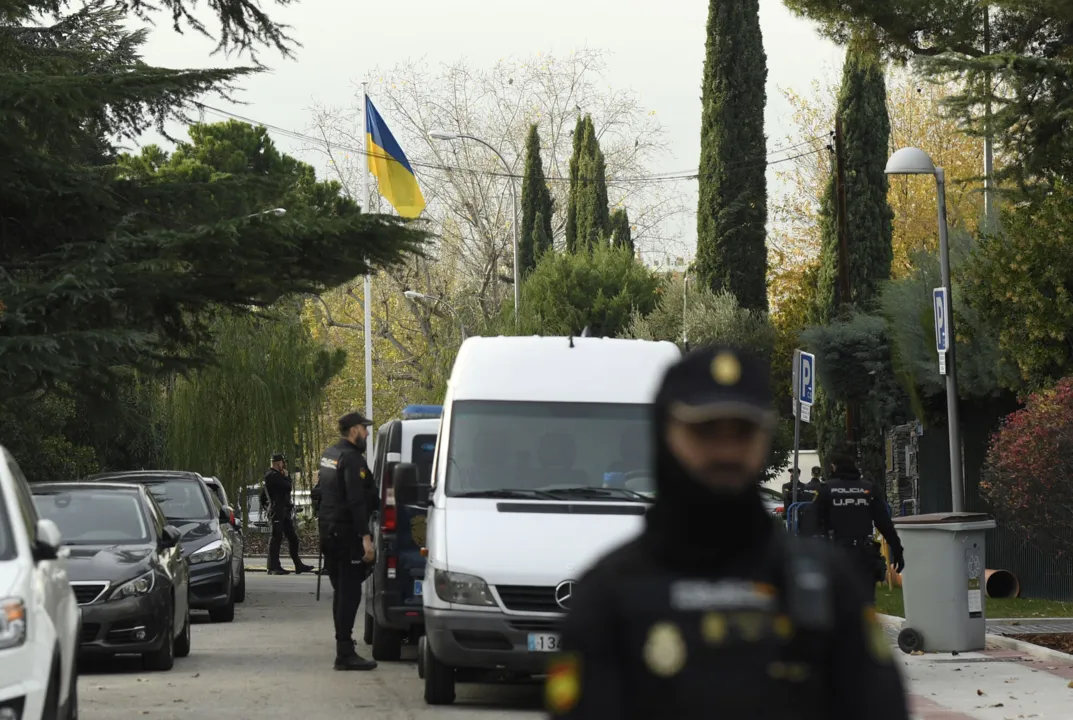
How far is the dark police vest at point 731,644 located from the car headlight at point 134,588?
1148 cm

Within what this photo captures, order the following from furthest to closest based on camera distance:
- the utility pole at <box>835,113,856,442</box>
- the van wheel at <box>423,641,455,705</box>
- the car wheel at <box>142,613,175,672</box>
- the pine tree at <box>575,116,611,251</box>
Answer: the pine tree at <box>575,116,611,251</box> < the utility pole at <box>835,113,856,442</box> < the car wheel at <box>142,613,175,672</box> < the van wheel at <box>423,641,455,705</box>

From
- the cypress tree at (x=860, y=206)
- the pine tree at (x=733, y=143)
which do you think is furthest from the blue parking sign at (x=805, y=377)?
the pine tree at (x=733, y=143)

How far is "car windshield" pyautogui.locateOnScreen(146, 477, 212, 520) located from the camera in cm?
2127

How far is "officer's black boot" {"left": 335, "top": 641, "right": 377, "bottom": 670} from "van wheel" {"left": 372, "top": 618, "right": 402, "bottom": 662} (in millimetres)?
818

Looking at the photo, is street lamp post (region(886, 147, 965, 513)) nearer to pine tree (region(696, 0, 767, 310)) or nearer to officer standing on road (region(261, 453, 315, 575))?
officer standing on road (region(261, 453, 315, 575))

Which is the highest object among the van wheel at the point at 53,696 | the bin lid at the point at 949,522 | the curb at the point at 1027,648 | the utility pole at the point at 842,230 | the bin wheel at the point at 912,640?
the utility pole at the point at 842,230

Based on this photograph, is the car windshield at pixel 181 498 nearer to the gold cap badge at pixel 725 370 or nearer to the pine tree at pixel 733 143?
the gold cap badge at pixel 725 370

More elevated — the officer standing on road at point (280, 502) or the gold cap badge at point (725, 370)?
the gold cap badge at point (725, 370)

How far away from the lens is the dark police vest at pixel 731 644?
2.84m

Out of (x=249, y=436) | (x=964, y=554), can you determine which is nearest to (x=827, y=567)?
(x=964, y=554)

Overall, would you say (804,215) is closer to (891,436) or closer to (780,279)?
(780,279)

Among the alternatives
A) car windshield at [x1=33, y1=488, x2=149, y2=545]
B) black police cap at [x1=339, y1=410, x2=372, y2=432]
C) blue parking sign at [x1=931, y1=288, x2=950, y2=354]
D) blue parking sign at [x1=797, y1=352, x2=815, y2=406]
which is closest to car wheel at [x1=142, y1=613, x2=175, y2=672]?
car windshield at [x1=33, y1=488, x2=149, y2=545]

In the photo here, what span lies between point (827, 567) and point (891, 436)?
27.9 meters

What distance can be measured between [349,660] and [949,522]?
4.94 metres
